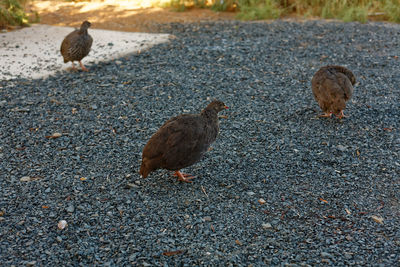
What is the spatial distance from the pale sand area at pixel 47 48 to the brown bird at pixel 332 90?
4.66m

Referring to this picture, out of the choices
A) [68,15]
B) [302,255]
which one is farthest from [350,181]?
[68,15]

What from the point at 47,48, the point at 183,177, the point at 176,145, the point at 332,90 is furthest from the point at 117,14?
the point at 176,145

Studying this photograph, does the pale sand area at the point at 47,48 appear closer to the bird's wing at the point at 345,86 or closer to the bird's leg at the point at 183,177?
the bird's leg at the point at 183,177

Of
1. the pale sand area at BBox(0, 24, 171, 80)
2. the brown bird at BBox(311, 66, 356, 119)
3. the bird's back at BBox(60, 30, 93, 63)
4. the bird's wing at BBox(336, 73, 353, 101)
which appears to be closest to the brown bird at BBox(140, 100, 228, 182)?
the brown bird at BBox(311, 66, 356, 119)

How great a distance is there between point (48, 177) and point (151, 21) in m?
8.21

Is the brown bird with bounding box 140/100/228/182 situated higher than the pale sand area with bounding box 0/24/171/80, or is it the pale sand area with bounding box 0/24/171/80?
the pale sand area with bounding box 0/24/171/80

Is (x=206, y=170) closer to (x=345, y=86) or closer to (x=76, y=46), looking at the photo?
(x=345, y=86)

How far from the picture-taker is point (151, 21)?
12.0 m

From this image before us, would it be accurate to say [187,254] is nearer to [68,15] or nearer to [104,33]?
[104,33]

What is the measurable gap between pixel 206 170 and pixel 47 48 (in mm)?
6311

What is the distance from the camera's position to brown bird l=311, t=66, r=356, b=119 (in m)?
6.07

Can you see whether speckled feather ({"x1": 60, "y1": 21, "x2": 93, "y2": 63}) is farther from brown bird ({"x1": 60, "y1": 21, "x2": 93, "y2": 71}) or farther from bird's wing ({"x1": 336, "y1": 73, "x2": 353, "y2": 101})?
bird's wing ({"x1": 336, "y1": 73, "x2": 353, "y2": 101})

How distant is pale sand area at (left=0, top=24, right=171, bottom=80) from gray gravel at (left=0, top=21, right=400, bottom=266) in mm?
651

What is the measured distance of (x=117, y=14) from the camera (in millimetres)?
12789
